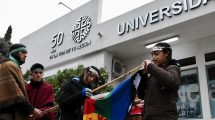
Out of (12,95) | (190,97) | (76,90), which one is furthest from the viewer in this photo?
(190,97)

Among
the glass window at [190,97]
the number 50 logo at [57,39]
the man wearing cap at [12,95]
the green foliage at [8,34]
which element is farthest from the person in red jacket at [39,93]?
the green foliage at [8,34]

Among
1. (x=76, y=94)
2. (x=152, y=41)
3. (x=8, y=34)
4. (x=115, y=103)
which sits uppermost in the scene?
(x=8, y=34)

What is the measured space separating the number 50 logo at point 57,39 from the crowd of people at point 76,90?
7.40 metres

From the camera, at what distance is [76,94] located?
3516 millimetres

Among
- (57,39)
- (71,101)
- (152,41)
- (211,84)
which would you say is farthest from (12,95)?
(57,39)

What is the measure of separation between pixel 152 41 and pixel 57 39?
4390mm

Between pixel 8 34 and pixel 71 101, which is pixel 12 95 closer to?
pixel 71 101

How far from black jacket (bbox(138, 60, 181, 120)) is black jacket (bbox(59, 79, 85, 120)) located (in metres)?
0.97

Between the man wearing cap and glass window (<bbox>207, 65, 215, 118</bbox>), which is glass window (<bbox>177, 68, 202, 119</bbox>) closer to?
glass window (<bbox>207, 65, 215, 118</bbox>)

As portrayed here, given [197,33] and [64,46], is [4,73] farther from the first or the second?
[64,46]

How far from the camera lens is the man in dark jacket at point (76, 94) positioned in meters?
3.52

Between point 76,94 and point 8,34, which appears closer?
point 76,94

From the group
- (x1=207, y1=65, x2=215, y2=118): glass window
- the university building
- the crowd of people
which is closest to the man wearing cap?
the crowd of people

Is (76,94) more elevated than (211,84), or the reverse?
(211,84)
